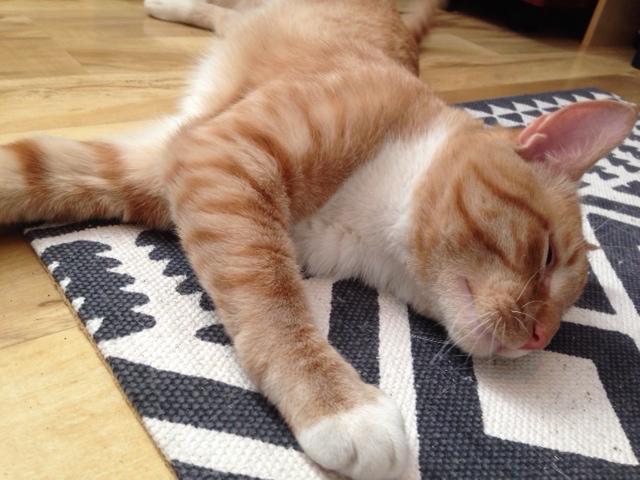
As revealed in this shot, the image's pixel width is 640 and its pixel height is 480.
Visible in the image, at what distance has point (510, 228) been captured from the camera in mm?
1012

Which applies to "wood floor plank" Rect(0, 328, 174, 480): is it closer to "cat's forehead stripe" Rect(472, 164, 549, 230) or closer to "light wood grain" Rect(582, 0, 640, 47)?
"cat's forehead stripe" Rect(472, 164, 549, 230)

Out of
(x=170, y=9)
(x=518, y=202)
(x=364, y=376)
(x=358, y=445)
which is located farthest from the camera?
(x=170, y=9)

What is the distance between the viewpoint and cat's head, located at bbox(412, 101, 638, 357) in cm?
98

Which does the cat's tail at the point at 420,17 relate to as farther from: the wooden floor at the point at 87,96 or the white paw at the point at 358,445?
the white paw at the point at 358,445

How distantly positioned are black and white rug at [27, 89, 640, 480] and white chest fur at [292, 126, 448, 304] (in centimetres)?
4

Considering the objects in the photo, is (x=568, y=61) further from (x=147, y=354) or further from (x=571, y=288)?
(x=147, y=354)

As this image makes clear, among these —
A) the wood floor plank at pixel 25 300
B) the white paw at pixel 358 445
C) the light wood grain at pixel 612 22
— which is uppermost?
the light wood grain at pixel 612 22

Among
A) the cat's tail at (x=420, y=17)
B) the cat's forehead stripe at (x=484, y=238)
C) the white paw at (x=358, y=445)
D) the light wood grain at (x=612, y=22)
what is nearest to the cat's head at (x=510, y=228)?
the cat's forehead stripe at (x=484, y=238)

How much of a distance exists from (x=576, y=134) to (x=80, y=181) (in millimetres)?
961

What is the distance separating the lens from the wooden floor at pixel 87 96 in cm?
74

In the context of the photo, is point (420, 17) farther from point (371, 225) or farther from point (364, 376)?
point (364, 376)

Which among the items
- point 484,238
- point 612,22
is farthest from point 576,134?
point 612,22

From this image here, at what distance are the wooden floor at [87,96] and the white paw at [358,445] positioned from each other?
7.7 inches

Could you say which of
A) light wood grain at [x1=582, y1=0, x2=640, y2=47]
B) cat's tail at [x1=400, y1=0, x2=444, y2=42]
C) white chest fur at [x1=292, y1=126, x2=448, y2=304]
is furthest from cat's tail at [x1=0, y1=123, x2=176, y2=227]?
light wood grain at [x1=582, y1=0, x2=640, y2=47]
